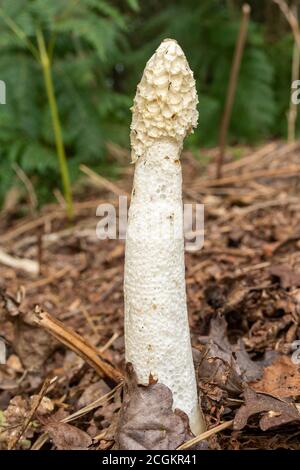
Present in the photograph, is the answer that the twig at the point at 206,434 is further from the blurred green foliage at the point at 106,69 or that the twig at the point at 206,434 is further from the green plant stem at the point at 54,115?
the blurred green foliage at the point at 106,69

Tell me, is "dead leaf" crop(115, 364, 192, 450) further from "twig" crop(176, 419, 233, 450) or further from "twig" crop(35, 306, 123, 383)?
"twig" crop(35, 306, 123, 383)

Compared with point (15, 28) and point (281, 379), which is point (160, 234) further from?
point (15, 28)

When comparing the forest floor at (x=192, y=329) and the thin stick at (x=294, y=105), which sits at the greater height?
the thin stick at (x=294, y=105)

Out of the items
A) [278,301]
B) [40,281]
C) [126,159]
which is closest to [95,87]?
[126,159]

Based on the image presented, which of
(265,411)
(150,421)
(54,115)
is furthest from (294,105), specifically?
(150,421)

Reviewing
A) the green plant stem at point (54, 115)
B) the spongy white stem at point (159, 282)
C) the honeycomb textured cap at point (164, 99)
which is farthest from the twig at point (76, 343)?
the green plant stem at point (54, 115)

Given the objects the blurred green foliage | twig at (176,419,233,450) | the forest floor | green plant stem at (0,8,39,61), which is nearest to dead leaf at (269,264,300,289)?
the forest floor
